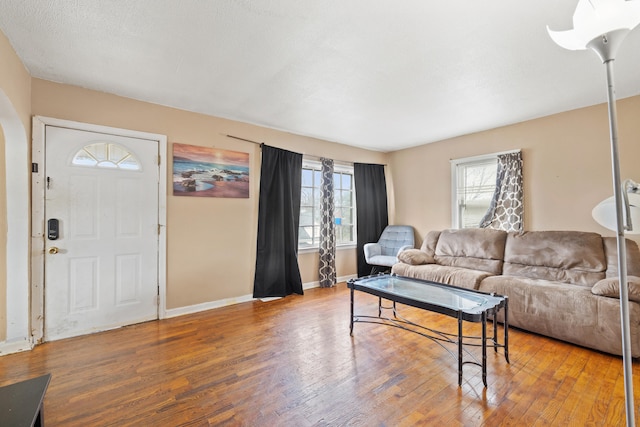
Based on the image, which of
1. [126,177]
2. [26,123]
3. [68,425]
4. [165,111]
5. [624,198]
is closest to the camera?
[624,198]

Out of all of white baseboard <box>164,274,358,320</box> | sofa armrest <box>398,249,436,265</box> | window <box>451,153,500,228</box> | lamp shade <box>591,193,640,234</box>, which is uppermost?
window <box>451,153,500,228</box>

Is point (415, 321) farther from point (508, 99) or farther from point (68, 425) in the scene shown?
point (68, 425)

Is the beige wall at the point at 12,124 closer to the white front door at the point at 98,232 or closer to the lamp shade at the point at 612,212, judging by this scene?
the white front door at the point at 98,232

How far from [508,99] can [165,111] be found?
3.74 m

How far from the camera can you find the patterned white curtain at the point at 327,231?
4488mm

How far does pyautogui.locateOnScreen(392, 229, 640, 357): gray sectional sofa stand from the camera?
7.68 ft

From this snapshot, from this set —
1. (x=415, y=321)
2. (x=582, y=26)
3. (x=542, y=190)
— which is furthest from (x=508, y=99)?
(x=415, y=321)

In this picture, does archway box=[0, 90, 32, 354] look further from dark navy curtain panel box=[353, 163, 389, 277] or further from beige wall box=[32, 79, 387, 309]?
dark navy curtain panel box=[353, 163, 389, 277]

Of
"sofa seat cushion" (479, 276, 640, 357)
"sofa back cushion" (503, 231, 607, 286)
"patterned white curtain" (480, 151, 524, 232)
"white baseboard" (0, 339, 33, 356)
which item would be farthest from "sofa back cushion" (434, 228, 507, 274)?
"white baseboard" (0, 339, 33, 356)

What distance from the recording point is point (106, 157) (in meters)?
2.86

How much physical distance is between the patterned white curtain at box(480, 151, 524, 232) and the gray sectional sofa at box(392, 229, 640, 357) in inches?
10.8

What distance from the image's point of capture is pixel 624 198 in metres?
1.10

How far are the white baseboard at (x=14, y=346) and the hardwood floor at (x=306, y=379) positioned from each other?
7 cm

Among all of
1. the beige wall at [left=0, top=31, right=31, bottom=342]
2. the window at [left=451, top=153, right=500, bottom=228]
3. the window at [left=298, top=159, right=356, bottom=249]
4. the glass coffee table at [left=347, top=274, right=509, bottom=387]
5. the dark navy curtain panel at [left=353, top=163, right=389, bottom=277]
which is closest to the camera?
the glass coffee table at [left=347, top=274, right=509, bottom=387]
